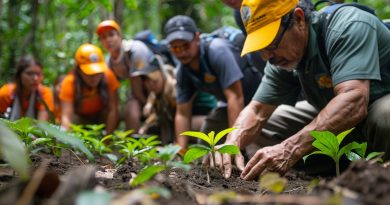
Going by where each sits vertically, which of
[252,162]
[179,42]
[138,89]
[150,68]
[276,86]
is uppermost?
[179,42]

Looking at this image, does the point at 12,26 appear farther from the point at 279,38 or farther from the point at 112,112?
the point at 279,38

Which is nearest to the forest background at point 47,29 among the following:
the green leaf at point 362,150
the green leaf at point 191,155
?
the green leaf at point 191,155

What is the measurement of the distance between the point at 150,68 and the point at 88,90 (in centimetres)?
91

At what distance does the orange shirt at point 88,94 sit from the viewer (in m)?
5.33

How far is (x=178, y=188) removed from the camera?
1.52 metres

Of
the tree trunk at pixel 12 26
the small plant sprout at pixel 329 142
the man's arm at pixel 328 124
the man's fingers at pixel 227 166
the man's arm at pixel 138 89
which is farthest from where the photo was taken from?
the tree trunk at pixel 12 26

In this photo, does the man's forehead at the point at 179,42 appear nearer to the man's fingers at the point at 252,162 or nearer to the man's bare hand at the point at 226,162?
the man's bare hand at the point at 226,162

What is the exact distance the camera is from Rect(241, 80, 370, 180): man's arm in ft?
7.34

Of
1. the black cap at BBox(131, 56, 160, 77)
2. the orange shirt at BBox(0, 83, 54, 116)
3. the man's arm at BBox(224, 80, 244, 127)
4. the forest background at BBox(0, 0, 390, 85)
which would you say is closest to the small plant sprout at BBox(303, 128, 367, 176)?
the man's arm at BBox(224, 80, 244, 127)

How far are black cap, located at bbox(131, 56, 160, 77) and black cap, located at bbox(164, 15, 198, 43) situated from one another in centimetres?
86

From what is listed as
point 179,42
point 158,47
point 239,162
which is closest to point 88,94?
point 158,47

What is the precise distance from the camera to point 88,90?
5.45 metres

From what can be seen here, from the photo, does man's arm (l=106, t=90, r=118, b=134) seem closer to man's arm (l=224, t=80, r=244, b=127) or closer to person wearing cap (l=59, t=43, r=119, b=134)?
Answer: person wearing cap (l=59, t=43, r=119, b=134)

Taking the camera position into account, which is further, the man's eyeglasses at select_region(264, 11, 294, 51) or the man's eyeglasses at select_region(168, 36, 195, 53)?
the man's eyeglasses at select_region(168, 36, 195, 53)
